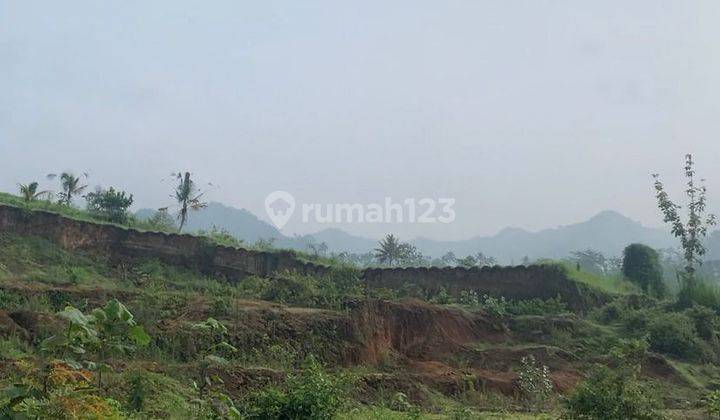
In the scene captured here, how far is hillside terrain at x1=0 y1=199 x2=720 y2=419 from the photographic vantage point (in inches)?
479

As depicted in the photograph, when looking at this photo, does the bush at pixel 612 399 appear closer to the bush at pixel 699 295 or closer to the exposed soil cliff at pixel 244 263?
the exposed soil cliff at pixel 244 263

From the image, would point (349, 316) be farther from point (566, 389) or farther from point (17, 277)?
point (17, 277)

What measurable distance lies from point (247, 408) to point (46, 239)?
2144 centimetres

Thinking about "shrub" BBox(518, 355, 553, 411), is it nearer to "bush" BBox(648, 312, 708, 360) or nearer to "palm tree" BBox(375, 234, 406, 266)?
"bush" BBox(648, 312, 708, 360)

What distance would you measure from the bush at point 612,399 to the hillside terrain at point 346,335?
99 mm

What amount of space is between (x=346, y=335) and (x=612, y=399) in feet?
41.1

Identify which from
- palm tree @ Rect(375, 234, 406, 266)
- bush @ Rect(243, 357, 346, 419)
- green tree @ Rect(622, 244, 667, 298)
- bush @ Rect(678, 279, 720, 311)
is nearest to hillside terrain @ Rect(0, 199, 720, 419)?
bush @ Rect(243, 357, 346, 419)

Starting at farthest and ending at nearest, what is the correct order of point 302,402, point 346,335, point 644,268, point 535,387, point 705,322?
point 644,268 → point 705,322 → point 346,335 → point 535,387 → point 302,402

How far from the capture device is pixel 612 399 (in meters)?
8.61

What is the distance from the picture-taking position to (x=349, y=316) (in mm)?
21125

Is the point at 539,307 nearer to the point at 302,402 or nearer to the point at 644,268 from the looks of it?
the point at 644,268

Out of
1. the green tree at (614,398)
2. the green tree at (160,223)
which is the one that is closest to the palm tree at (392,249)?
the green tree at (160,223)


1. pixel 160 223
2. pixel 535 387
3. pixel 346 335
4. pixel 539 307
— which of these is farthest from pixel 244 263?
pixel 535 387

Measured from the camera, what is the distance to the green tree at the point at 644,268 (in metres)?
30.9
